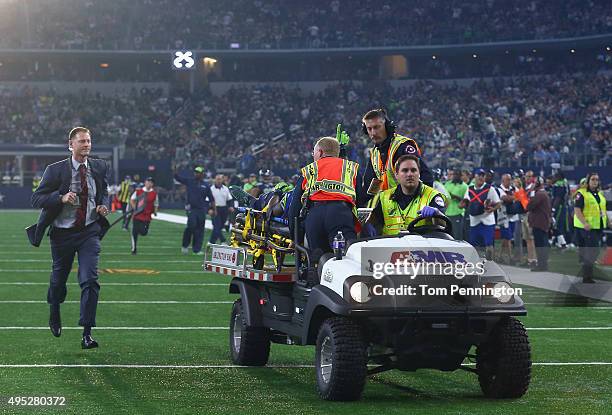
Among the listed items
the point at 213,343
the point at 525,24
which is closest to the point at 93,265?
the point at 213,343

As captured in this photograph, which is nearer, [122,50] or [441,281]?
[441,281]

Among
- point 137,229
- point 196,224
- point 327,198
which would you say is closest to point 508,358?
point 327,198

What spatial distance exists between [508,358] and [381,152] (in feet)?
7.24

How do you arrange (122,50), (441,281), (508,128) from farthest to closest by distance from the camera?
(122,50), (508,128), (441,281)

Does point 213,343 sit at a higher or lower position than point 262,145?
lower

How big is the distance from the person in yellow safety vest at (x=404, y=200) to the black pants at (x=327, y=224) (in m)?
0.22

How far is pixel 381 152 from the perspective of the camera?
9.51 meters

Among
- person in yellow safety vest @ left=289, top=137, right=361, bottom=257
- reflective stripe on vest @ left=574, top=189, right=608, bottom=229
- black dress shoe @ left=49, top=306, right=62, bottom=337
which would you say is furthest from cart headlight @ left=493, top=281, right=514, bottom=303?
→ reflective stripe on vest @ left=574, top=189, right=608, bottom=229

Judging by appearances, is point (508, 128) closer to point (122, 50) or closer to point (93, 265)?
point (122, 50)

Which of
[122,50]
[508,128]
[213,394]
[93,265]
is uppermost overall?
[122,50]

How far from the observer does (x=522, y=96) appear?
58281mm

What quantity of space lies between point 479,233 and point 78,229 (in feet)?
39.8

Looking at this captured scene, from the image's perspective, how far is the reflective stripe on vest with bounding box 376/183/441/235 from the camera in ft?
28.5

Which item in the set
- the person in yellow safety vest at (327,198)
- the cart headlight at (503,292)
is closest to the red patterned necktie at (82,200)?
the person in yellow safety vest at (327,198)
